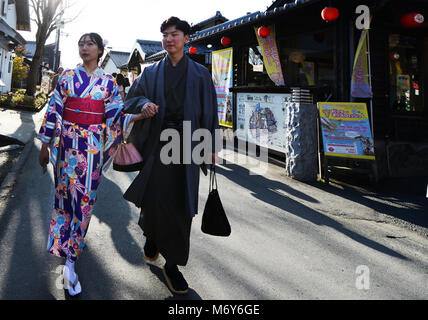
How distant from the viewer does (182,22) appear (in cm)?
288

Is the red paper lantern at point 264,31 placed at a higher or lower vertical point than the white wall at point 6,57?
lower

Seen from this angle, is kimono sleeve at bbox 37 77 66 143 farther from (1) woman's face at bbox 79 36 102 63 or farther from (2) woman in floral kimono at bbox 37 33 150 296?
(1) woman's face at bbox 79 36 102 63

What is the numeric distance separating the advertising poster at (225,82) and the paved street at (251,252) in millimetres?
6282

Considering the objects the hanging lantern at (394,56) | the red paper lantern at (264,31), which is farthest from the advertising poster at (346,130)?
the red paper lantern at (264,31)

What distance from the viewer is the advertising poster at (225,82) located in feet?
38.1

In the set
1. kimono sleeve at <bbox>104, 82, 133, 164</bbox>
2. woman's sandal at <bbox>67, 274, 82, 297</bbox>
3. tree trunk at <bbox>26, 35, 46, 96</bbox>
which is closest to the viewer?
woman's sandal at <bbox>67, 274, 82, 297</bbox>

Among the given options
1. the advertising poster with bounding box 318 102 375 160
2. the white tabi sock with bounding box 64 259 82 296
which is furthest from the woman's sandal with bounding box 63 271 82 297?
the advertising poster with bounding box 318 102 375 160

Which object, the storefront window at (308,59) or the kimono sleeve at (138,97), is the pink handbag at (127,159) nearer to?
the kimono sleeve at (138,97)

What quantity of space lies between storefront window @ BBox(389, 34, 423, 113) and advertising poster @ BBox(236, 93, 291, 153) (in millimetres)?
2751

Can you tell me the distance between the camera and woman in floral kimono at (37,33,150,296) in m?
2.79

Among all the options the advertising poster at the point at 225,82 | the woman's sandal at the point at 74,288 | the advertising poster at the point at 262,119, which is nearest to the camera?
the woman's sandal at the point at 74,288

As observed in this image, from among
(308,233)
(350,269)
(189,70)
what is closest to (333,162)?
(308,233)

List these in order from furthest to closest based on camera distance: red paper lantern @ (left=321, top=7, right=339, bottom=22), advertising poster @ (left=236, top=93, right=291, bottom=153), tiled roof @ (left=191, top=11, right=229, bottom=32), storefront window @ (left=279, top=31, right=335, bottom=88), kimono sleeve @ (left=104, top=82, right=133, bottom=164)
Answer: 1. tiled roof @ (left=191, top=11, right=229, bottom=32)
2. storefront window @ (left=279, top=31, right=335, bottom=88)
3. advertising poster @ (left=236, top=93, right=291, bottom=153)
4. red paper lantern @ (left=321, top=7, right=339, bottom=22)
5. kimono sleeve @ (left=104, top=82, right=133, bottom=164)

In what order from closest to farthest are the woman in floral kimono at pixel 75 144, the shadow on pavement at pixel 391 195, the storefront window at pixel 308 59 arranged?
1. the woman in floral kimono at pixel 75 144
2. the shadow on pavement at pixel 391 195
3. the storefront window at pixel 308 59
